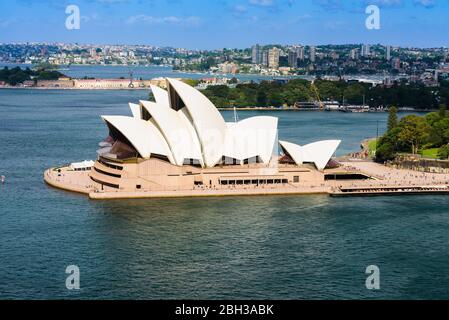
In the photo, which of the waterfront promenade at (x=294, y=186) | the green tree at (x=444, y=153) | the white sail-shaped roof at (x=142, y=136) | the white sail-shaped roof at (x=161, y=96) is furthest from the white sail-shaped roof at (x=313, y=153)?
the green tree at (x=444, y=153)

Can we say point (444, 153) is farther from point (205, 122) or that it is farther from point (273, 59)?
point (273, 59)

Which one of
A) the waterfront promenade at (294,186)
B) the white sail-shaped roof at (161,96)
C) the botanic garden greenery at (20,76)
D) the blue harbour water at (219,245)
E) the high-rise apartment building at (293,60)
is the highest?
the high-rise apartment building at (293,60)

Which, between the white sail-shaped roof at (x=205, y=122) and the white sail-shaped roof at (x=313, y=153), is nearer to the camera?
the white sail-shaped roof at (x=205, y=122)

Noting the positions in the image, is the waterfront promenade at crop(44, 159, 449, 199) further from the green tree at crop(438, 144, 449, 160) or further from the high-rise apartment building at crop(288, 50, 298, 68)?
the high-rise apartment building at crop(288, 50, 298, 68)

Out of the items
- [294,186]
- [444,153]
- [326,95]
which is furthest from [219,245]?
[326,95]

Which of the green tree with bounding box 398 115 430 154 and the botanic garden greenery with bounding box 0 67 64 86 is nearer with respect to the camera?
the green tree with bounding box 398 115 430 154

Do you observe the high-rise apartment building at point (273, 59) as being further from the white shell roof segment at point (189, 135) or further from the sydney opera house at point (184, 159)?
the sydney opera house at point (184, 159)

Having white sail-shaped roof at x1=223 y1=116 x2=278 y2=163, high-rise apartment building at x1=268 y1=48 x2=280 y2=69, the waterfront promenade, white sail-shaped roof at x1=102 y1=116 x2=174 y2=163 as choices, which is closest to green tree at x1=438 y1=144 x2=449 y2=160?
the waterfront promenade
